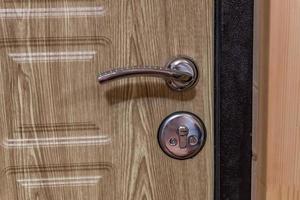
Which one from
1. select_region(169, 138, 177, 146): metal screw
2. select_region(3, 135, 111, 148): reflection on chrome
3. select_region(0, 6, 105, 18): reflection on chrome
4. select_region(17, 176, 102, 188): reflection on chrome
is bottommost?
select_region(17, 176, 102, 188): reflection on chrome

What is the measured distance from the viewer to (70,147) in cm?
87

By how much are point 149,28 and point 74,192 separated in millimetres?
342

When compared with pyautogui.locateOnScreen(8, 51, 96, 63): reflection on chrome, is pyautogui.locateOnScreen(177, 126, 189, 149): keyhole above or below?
below

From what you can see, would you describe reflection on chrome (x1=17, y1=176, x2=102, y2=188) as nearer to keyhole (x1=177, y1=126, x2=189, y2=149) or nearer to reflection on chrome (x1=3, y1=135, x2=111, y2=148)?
reflection on chrome (x1=3, y1=135, x2=111, y2=148)

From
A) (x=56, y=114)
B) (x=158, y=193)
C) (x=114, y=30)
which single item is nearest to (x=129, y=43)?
(x=114, y=30)

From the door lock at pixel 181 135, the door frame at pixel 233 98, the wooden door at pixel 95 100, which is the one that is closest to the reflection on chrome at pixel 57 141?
the wooden door at pixel 95 100

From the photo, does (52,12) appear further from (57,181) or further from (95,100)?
(57,181)

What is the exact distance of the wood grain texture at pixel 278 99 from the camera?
30.2 inches

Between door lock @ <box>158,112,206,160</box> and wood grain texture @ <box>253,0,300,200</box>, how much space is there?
→ 11 cm

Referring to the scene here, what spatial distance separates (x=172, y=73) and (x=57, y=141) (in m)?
0.25

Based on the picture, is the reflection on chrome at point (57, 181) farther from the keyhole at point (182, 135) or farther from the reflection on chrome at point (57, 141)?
the keyhole at point (182, 135)

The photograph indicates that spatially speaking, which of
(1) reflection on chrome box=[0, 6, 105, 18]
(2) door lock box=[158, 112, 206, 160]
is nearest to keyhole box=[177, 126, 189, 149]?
(2) door lock box=[158, 112, 206, 160]

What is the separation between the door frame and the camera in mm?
815

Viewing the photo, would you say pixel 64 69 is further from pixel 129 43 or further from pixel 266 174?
pixel 266 174
